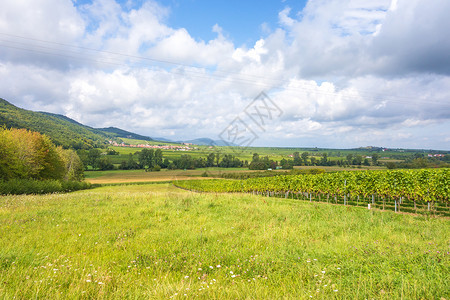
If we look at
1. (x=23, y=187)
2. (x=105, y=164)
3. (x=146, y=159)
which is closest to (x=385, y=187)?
(x=23, y=187)

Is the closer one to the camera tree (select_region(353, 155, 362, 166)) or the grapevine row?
the grapevine row

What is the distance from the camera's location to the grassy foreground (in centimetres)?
382

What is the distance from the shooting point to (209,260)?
18.2 ft

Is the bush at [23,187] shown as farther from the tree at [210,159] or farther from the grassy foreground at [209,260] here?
the tree at [210,159]

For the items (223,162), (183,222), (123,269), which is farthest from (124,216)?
(223,162)

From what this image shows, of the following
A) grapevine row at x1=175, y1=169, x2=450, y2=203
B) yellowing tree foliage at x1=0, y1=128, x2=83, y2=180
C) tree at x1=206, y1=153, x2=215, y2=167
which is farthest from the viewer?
tree at x1=206, y1=153, x2=215, y2=167

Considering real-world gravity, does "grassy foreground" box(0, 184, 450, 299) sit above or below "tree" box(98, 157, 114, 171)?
above

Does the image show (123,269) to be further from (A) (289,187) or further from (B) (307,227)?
(A) (289,187)

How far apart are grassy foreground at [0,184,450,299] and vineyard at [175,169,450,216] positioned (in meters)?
14.9

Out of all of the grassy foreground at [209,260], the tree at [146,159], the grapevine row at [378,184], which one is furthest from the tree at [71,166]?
the grassy foreground at [209,260]

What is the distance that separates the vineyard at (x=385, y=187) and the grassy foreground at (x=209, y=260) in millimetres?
14928

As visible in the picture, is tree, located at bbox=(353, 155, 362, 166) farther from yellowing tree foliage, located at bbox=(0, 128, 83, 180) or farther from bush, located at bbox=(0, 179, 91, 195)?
yellowing tree foliage, located at bbox=(0, 128, 83, 180)

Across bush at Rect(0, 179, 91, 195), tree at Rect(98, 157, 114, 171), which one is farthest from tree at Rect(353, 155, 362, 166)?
bush at Rect(0, 179, 91, 195)

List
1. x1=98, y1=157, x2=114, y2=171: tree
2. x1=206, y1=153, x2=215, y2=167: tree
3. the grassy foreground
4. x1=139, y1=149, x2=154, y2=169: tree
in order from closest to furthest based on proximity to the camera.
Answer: the grassy foreground < x1=206, y1=153, x2=215, y2=167: tree < x1=98, y1=157, x2=114, y2=171: tree < x1=139, y1=149, x2=154, y2=169: tree
